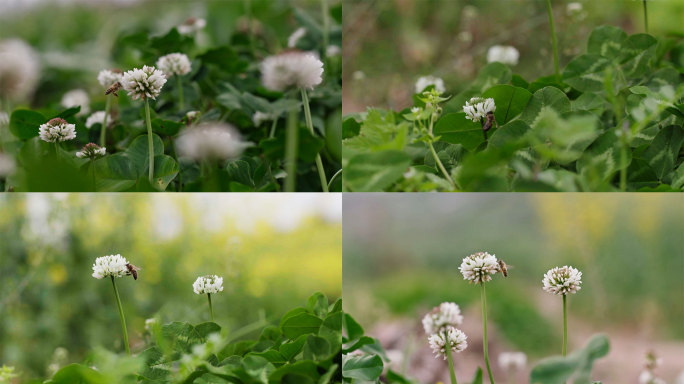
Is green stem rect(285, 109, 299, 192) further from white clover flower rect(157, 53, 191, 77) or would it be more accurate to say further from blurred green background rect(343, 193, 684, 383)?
blurred green background rect(343, 193, 684, 383)

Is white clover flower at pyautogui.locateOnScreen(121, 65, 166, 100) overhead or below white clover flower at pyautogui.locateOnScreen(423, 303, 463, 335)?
overhead

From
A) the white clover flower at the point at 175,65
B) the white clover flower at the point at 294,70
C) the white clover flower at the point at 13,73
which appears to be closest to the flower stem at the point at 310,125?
the white clover flower at the point at 294,70

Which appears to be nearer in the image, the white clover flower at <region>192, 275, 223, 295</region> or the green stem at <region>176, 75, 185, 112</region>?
the white clover flower at <region>192, 275, 223, 295</region>

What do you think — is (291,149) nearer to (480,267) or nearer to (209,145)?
(209,145)

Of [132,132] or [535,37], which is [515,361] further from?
[535,37]

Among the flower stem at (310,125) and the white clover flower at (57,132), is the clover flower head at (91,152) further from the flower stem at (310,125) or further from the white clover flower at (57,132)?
the flower stem at (310,125)

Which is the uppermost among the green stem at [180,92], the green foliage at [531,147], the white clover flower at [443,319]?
the green stem at [180,92]

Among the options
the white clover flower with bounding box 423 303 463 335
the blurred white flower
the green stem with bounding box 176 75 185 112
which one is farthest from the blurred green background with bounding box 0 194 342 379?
the white clover flower with bounding box 423 303 463 335
